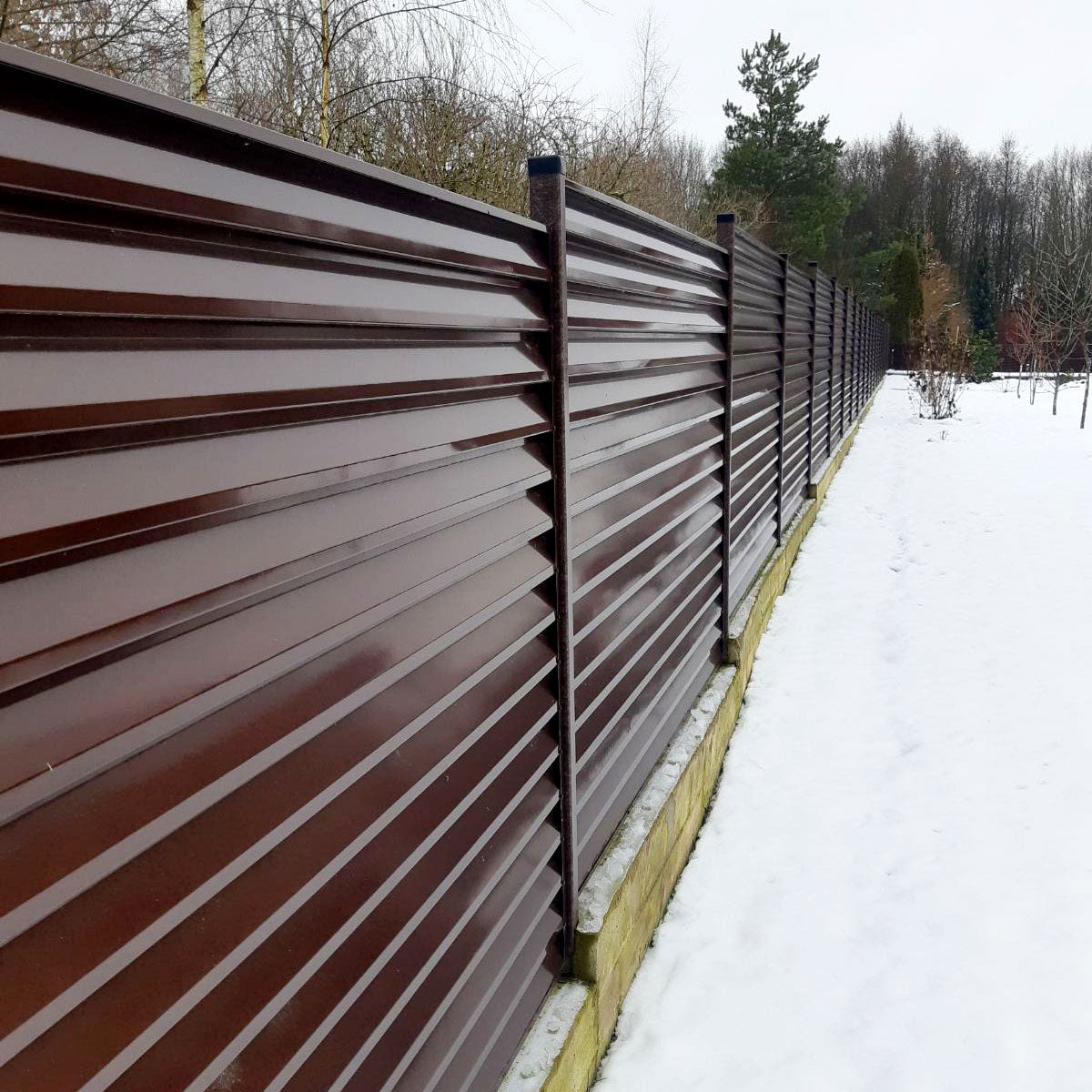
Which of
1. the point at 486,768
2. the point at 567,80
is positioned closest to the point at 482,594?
the point at 486,768

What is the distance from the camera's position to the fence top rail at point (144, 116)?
71 cm

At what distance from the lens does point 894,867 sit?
2.98 meters

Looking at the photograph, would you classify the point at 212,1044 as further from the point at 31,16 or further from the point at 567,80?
the point at 567,80

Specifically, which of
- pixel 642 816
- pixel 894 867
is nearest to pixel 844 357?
pixel 894 867

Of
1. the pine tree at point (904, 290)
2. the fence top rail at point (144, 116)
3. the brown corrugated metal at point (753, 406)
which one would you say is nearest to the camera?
the fence top rail at point (144, 116)

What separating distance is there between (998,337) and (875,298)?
8753mm

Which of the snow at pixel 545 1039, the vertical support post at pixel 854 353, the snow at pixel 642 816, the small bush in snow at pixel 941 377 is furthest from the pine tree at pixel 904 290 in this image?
the snow at pixel 545 1039

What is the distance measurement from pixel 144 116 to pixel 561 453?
1118 mm

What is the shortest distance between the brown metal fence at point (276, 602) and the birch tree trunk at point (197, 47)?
15.7 ft

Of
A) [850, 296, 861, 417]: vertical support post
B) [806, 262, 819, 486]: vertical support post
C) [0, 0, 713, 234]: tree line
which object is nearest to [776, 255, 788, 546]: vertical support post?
[806, 262, 819, 486]: vertical support post

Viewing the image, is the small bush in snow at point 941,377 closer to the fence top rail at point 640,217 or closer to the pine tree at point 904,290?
the fence top rail at point 640,217

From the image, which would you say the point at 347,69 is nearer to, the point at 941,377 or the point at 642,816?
the point at 642,816

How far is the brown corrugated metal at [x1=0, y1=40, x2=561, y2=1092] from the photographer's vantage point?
2.41 ft

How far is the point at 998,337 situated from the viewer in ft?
159
